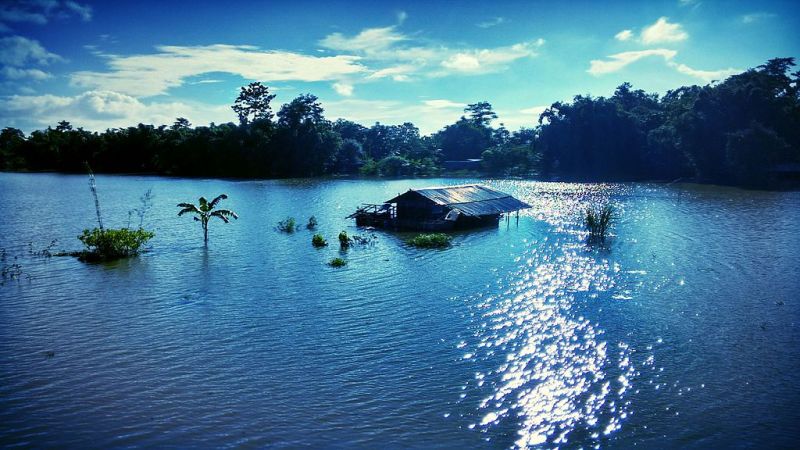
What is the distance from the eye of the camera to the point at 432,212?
43438mm

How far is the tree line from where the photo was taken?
71.4 metres

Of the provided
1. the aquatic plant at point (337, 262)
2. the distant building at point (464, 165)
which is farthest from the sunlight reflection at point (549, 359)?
the distant building at point (464, 165)

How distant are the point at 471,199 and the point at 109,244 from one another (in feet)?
91.3

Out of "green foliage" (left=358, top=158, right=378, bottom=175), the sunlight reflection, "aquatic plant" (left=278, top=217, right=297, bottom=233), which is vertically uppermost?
"green foliage" (left=358, top=158, right=378, bottom=175)

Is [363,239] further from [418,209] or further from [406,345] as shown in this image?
[406,345]

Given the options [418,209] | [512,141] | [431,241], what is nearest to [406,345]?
[431,241]

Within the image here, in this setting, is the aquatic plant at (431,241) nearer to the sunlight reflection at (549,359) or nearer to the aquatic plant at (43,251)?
the sunlight reflection at (549,359)

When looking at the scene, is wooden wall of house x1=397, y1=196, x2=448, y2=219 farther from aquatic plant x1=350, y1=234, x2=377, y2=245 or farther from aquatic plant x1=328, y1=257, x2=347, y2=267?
aquatic plant x1=328, y1=257, x2=347, y2=267

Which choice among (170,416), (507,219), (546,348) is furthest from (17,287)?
(507,219)

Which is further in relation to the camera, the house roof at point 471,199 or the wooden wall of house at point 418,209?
the house roof at point 471,199

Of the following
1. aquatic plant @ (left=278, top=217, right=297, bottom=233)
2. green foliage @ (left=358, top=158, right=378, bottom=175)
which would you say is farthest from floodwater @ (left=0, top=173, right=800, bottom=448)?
green foliage @ (left=358, top=158, right=378, bottom=175)

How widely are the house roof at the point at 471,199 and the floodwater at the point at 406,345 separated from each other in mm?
8174

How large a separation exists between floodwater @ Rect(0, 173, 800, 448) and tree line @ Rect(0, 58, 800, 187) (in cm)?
4397

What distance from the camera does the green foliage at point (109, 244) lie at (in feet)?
100.0
